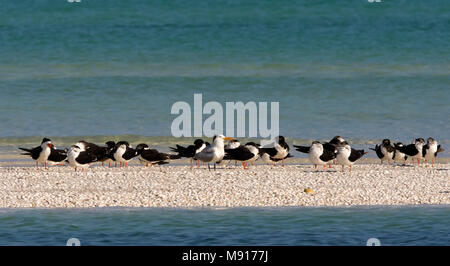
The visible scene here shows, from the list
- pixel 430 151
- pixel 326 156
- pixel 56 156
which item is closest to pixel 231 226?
pixel 326 156

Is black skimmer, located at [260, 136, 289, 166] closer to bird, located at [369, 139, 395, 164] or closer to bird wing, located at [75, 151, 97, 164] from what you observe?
bird, located at [369, 139, 395, 164]

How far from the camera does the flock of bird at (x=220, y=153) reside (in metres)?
26.4

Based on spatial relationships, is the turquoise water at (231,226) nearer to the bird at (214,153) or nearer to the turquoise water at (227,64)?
the bird at (214,153)

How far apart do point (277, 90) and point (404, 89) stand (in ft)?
29.6

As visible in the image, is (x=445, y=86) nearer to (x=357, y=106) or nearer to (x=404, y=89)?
(x=404, y=89)

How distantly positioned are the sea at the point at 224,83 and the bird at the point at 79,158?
20.4 ft

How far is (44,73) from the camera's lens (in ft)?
209

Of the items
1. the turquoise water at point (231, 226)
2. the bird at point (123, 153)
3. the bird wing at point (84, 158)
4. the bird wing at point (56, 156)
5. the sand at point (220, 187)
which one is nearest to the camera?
the turquoise water at point (231, 226)

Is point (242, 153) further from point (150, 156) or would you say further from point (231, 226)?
point (231, 226)

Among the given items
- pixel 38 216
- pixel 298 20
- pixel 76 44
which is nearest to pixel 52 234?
pixel 38 216

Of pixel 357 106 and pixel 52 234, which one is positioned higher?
pixel 357 106

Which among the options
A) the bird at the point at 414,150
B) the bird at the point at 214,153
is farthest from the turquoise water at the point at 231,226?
the bird at the point at 414,150

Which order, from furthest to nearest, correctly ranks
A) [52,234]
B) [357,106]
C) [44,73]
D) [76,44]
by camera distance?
1. [76,44]
2. [44,73]
3. [357,106]
4. [52,234]

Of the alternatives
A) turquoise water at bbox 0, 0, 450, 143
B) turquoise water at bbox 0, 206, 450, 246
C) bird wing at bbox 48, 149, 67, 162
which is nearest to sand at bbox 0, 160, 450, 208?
bird wing at bbox 48, 149, 67, 162
